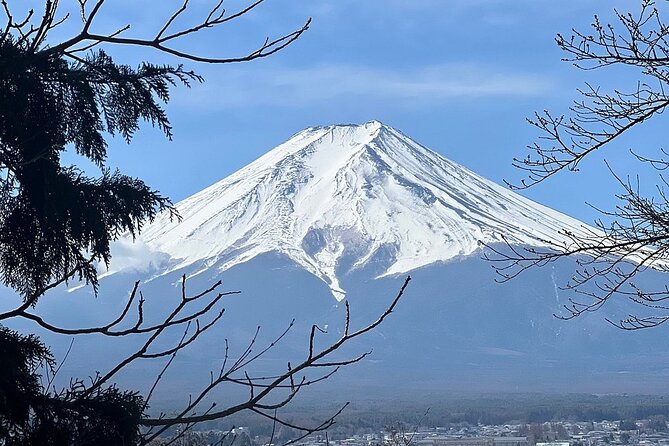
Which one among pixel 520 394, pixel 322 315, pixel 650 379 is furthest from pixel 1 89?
pixel 322 315

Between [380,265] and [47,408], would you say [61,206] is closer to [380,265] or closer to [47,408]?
[47,408]

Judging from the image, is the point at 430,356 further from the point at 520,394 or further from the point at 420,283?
the point at 520,394

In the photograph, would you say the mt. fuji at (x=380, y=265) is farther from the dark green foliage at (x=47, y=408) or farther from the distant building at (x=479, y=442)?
the dark green foliage at (x=47, y=408)

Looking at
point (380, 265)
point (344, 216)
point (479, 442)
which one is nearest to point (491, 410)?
point (479, 442)

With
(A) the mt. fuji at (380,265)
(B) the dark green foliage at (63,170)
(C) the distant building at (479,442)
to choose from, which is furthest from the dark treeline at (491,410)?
(A) the mt. fuji at (380,265)

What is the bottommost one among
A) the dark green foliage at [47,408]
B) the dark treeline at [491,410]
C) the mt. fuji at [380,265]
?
the dark green foliage at [47,408]

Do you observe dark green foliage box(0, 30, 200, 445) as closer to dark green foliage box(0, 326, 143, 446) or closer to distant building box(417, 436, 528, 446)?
dark green foliage box(0, 326, 143, 446)

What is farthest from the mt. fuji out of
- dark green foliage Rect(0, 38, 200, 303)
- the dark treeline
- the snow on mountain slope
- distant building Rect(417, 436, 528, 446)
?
dark green foliage Rect(0, 38, 200, 303)
